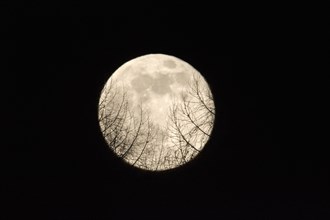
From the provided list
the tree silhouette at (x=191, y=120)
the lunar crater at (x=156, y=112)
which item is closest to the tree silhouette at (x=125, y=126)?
the lunar crater at (x=156, y=112)

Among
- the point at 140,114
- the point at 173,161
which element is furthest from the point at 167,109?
the point at 173,161

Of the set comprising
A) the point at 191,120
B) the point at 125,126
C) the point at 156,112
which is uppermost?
the point at 156,112

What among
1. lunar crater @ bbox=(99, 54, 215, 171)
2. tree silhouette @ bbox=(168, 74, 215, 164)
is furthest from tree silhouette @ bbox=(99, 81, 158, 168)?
tree silhouette @ bbox=(168, 74, 215, 164)

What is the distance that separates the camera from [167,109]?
37.7 ft

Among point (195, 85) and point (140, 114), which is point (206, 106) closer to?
point (195, 85)

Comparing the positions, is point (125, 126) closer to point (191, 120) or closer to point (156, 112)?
point (156, 112)

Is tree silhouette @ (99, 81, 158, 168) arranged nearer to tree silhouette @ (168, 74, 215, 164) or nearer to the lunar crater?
the lunar crater

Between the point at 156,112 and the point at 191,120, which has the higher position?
the point at 156,112

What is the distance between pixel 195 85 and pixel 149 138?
184cm

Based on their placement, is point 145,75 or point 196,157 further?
point 145,75

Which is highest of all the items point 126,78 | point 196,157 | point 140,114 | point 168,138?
point 126,78

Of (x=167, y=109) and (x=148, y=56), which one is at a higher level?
(x=148, y=56)

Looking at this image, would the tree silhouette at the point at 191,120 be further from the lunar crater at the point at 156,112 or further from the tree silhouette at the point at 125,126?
the tree silhouette at the point at 125,126

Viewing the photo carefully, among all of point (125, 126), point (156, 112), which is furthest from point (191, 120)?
point (125, 126)
